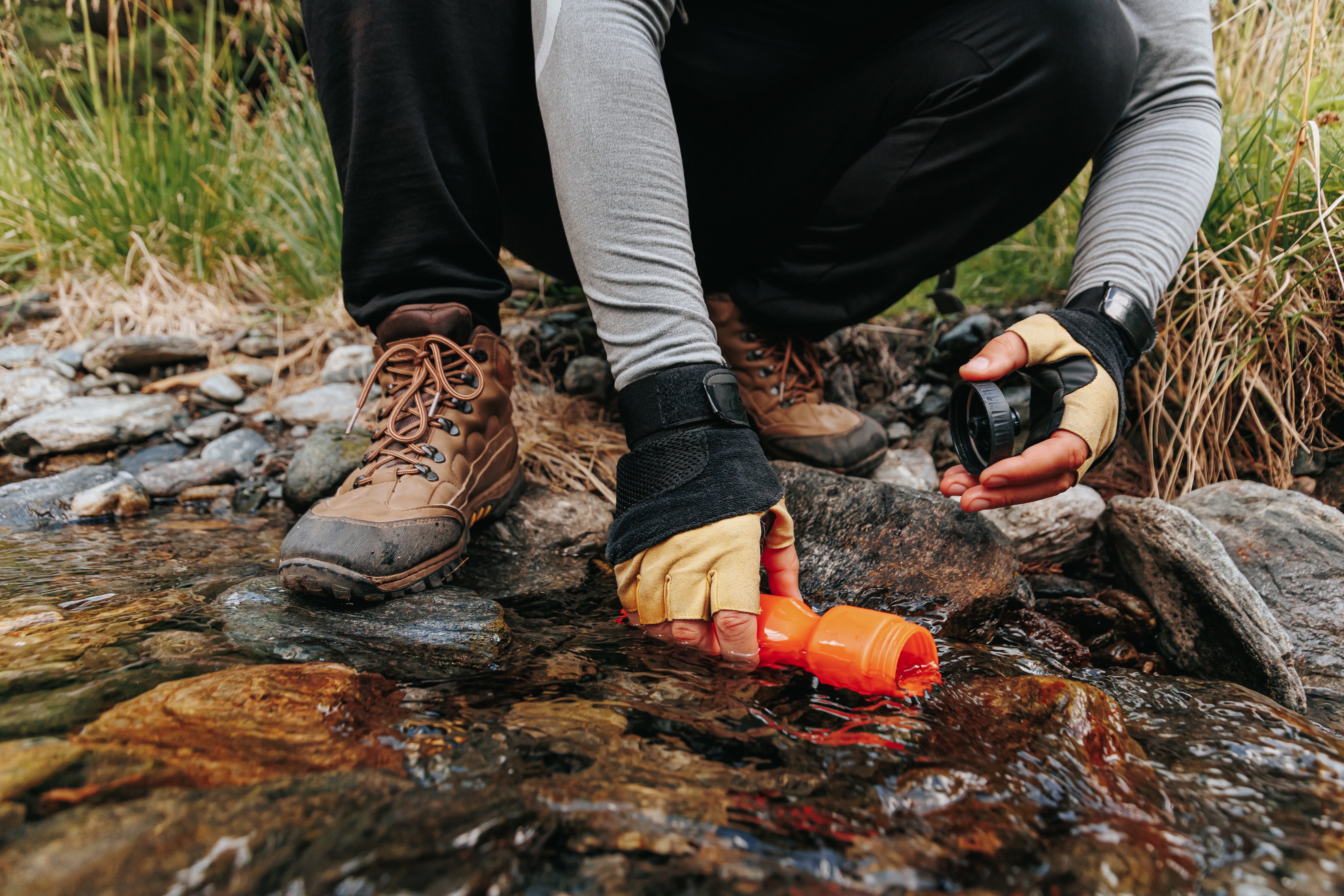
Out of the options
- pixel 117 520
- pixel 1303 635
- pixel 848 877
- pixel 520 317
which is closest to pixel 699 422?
pixel 848 877

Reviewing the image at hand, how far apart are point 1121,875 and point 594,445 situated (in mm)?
1725

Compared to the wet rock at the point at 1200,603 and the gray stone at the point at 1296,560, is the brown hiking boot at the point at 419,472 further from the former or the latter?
the gray stone at the point at 1296,560

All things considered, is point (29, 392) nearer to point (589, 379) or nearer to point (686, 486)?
point (589, 379)

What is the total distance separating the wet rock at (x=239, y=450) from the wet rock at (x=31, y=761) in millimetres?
1640

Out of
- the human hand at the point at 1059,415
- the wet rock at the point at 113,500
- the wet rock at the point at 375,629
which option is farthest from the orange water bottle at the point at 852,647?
the wet rock at the point at 113,500

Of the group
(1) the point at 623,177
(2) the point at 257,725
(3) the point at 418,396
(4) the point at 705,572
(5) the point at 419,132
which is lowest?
(2) the point at 257,725

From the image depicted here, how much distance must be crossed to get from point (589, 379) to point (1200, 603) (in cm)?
189

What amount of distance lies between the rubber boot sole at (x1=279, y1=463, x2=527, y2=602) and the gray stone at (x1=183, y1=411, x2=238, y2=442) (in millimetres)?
1441

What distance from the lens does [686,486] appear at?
122cm

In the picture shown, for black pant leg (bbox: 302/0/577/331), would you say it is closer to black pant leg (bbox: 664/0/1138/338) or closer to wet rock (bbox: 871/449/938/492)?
black pant leg (bbox: 664/0/1138/338)

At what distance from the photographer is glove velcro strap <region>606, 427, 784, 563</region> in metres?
1.18

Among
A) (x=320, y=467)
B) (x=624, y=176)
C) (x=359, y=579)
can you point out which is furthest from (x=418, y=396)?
(x=624, y=176)

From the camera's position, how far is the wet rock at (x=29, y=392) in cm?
247

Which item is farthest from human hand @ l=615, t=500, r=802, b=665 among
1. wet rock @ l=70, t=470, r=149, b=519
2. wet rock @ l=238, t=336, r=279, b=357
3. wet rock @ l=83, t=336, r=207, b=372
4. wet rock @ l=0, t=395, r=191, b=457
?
wet rock @ l=83, t=336, r=207, b=372
